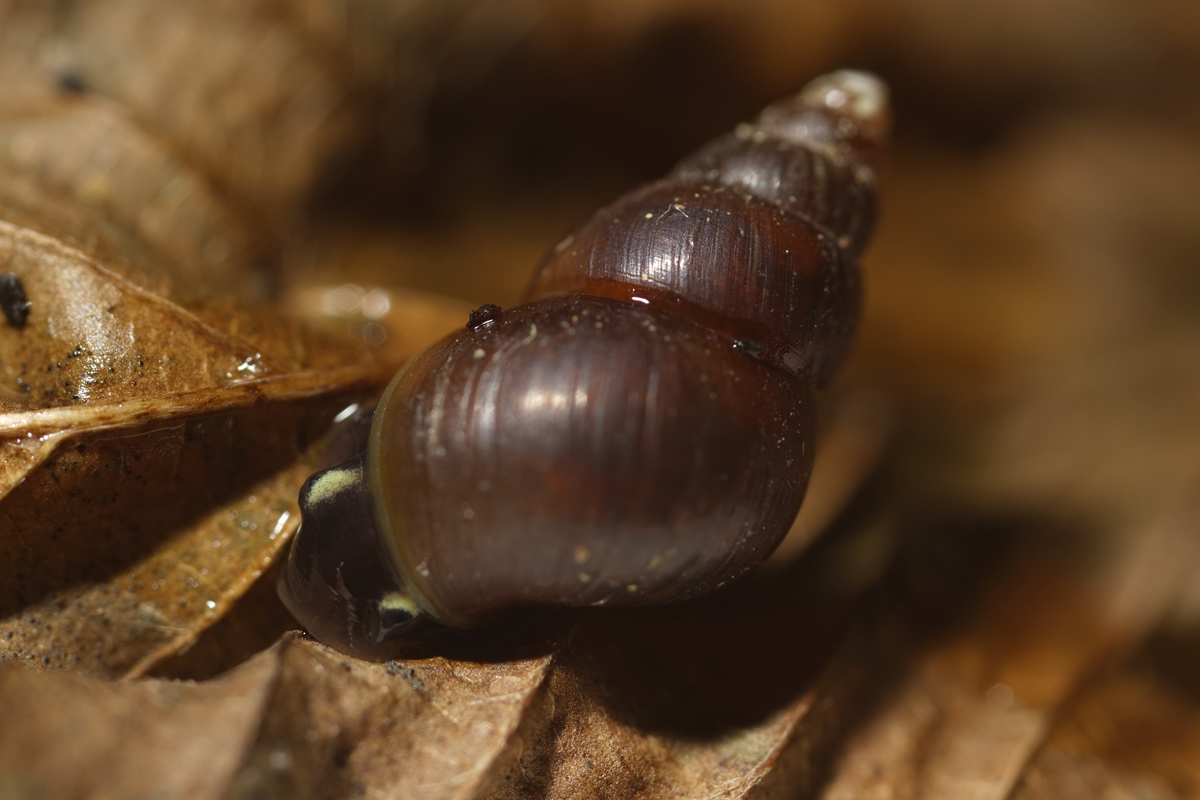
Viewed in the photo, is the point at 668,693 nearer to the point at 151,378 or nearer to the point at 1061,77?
the point at 151,378

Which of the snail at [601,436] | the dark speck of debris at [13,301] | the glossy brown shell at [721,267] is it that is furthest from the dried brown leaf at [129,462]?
the glossy brown shell at [721,267]

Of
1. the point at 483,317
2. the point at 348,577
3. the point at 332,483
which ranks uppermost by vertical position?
the point at 483,317

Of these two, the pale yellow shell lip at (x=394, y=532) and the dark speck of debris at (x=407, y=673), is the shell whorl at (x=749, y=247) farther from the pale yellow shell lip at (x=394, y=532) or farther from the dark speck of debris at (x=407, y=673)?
the dark speck of debris at (x=407, y=673)

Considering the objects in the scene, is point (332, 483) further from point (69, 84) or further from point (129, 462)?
point (69, 84)

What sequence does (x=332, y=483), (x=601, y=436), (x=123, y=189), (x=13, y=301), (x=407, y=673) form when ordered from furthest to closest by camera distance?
(x=123, y=189), (x=13, y=301), (x=332, y=483), (x=407, y=673), (x=601, y=436)

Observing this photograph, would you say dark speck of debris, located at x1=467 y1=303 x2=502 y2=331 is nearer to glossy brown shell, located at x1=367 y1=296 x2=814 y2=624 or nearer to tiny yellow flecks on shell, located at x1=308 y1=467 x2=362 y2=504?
glossy brown shell, located at x1=367 y1=296 x2=814 y2=624

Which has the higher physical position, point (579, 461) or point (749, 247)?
point (749, 247)

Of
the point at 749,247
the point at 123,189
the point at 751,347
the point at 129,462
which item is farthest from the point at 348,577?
the point at 123,189

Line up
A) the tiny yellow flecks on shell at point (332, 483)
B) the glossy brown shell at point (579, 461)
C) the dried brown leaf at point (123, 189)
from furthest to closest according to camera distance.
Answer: the dried brown leaf at point (123, 189)
the tiny yellow flecks on shell at point (332, 483)
the glossy brown shell at point (579, 461)
